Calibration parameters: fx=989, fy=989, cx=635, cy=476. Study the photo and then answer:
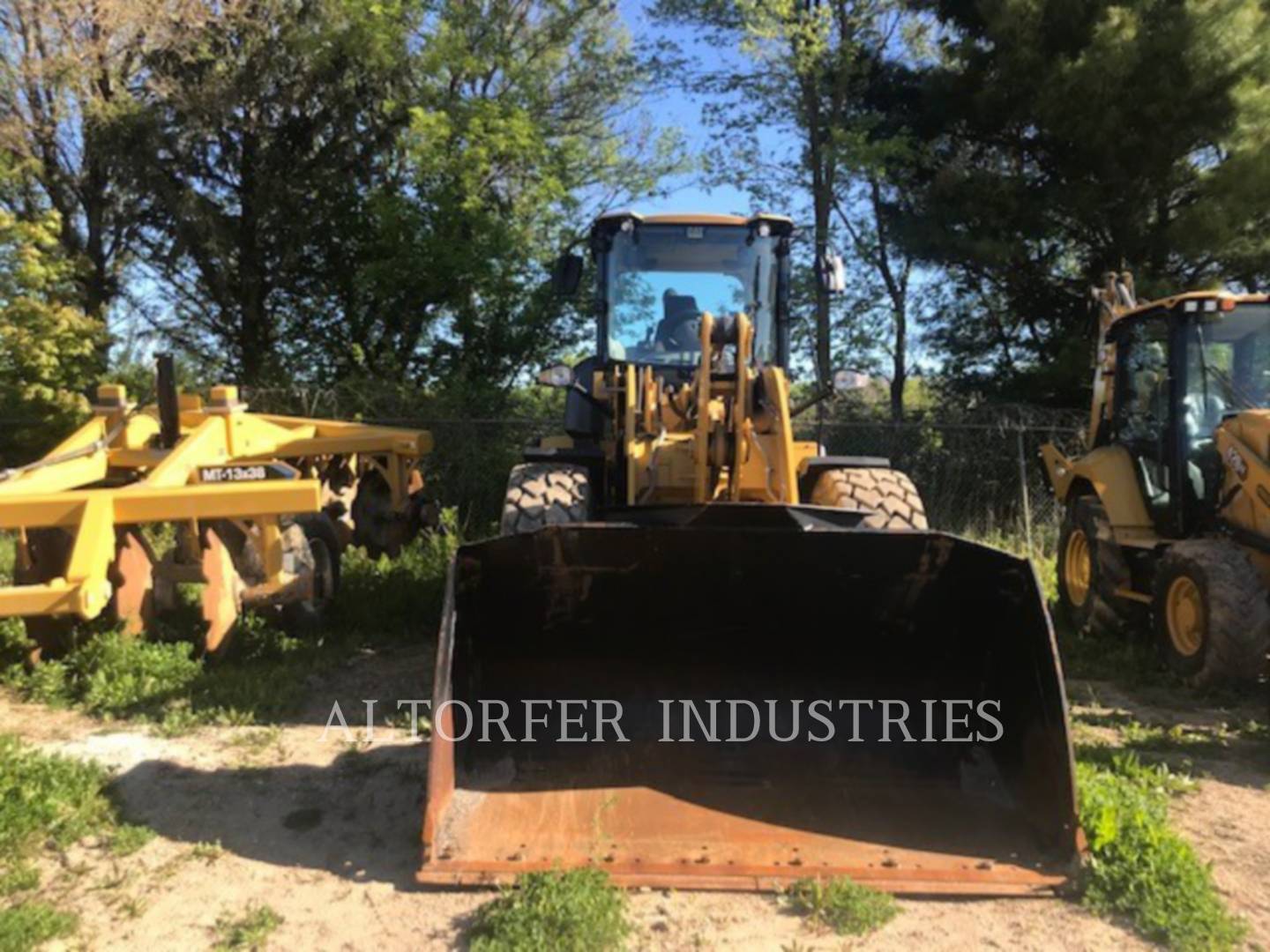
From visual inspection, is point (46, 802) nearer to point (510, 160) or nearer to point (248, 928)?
point (248, 928)

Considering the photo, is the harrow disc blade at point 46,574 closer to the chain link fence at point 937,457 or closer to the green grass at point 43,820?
the green grass at point 43,820

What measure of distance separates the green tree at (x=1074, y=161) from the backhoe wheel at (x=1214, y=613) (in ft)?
22.2

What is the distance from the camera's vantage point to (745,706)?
4.10 m

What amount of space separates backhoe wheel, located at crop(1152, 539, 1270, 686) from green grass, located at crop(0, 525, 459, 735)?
480cm

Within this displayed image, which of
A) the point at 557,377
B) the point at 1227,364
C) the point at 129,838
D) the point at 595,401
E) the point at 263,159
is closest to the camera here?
the point at 129,838

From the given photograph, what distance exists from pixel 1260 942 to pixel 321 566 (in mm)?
5570

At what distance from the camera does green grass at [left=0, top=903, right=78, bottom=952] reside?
2.93 meters

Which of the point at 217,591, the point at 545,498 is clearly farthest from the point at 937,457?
the point at 217,591

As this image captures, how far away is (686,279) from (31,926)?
183 inches

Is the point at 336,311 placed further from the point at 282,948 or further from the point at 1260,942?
the point at 1260,942

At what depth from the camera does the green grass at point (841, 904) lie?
306 cm

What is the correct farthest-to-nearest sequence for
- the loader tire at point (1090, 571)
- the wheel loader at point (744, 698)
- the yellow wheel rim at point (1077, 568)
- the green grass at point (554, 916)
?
1. the yellow wheel rim at point (1077, 568)
2. the loader tire at point (1090, 571)
3. the wheel loader at point (744, 698)
4. the green grass at point (554, 916)

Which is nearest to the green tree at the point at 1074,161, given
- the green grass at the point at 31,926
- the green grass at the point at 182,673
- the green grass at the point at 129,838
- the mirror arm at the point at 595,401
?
the mirror arm at the point at 595,401

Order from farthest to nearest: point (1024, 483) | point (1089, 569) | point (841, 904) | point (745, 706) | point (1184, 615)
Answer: point (1024, 483), point (1089, 569), point (1184, 615), point (745, 706), point (841, 904)
